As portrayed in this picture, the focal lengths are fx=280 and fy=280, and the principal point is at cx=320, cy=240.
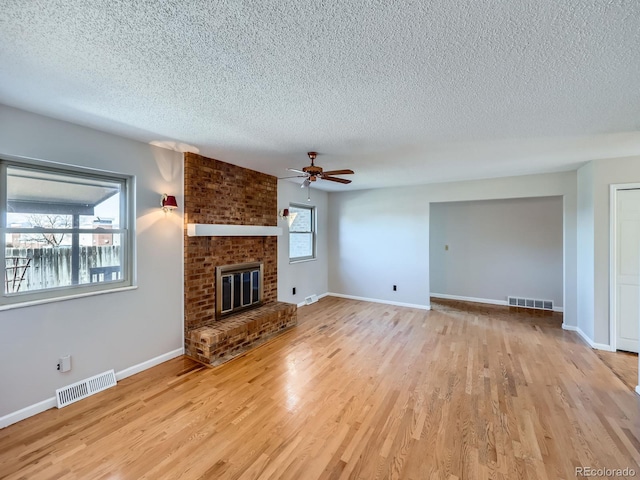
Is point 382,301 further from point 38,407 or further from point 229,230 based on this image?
point 38,407

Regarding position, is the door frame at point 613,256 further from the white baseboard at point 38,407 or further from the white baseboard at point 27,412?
the white baseboard at point 27,412

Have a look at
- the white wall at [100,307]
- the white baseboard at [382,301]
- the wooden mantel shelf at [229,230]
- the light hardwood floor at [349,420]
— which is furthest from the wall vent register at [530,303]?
the white wall at [100,307]

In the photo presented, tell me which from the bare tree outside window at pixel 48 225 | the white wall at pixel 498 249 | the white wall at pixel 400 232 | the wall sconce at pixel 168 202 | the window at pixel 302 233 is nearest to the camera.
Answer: the bare tree outside window at pixel 48 225

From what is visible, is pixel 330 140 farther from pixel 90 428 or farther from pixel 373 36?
pixel 90 428

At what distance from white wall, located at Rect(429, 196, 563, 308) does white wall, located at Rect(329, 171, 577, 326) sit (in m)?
1.09

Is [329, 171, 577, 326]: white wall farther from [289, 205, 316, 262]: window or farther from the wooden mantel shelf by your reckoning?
the wooden mantel shelf

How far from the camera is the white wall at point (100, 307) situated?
7.50 feet

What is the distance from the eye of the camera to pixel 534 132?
8.90 feet

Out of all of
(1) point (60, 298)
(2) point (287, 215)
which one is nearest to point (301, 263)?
(2) point (287, 215)

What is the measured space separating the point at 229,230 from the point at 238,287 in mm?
887

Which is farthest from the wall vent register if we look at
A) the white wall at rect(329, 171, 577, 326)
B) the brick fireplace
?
the brick fireplace

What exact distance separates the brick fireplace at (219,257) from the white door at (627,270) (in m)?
4.37

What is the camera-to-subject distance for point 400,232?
5.82 m

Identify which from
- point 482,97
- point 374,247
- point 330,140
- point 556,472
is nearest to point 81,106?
point 330,140
